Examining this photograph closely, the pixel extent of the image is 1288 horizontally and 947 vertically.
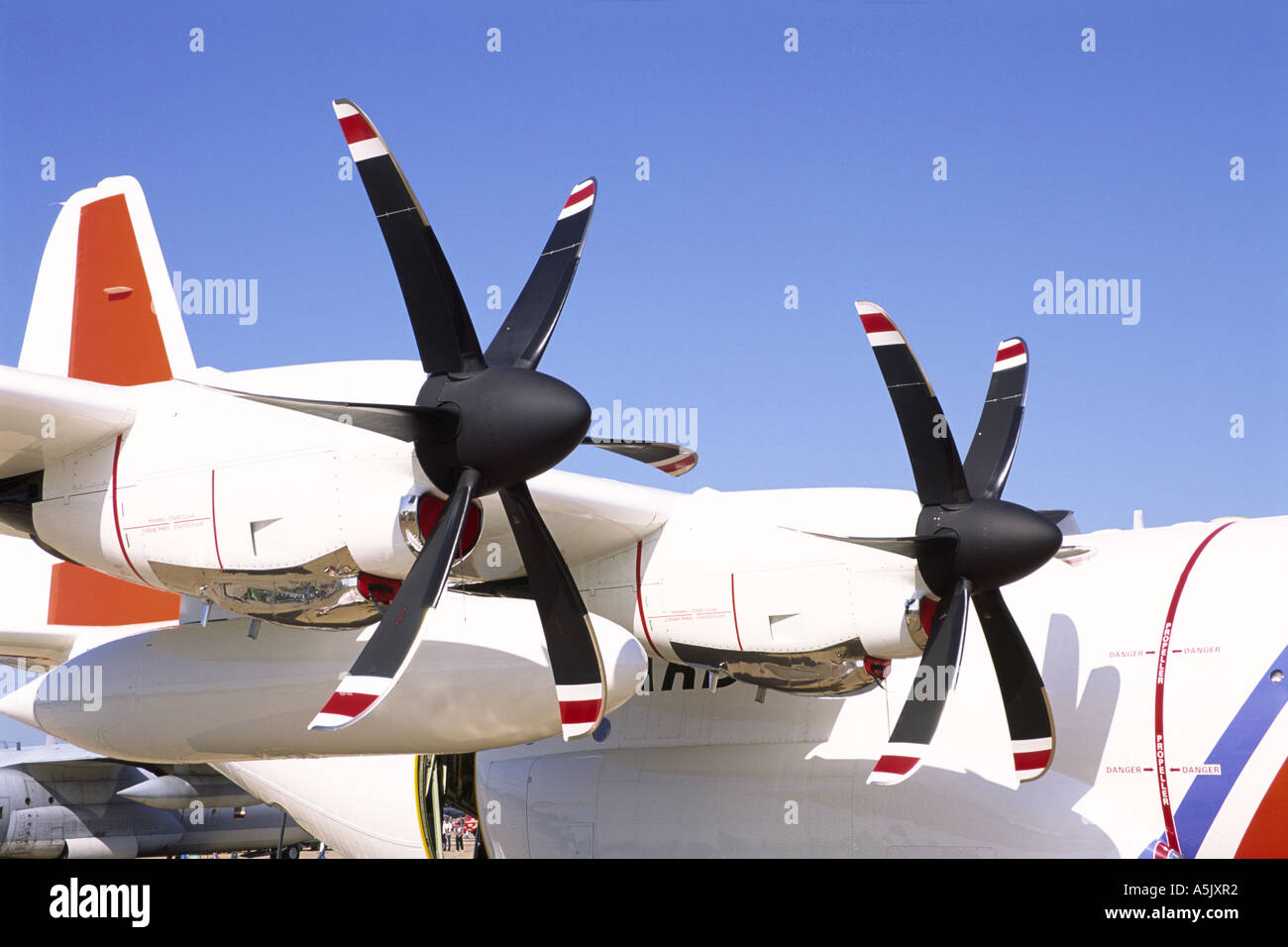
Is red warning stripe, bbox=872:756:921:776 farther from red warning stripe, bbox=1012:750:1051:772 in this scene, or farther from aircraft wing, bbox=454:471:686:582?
aircraft wing, bbox=454:471:686:582

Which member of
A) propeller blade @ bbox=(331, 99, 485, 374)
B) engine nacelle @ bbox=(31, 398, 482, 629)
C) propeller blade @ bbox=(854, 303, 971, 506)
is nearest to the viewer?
propeller blade @ bbox=(331, 99, 485, 374)

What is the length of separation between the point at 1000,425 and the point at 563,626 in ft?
12.2

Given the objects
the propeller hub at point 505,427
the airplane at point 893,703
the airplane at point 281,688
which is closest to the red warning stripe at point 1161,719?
the airplane at point 893,703

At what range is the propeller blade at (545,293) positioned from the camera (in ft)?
25.1

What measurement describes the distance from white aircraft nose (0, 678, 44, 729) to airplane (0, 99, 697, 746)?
88.9 inches

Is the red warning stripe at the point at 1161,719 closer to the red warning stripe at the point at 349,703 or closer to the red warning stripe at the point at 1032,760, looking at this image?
the red warning stripe at the point at 1032,760

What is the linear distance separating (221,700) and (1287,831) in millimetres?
7257

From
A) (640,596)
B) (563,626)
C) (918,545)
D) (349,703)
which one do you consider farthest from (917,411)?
(349,703)

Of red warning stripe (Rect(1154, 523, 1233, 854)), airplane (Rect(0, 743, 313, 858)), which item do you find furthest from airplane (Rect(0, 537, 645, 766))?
airplane (Rect(0, 743, 313, 858))

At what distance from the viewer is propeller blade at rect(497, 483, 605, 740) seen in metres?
7.68

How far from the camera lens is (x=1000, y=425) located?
30.6 feet

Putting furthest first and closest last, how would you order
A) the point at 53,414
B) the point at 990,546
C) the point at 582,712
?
the point at 990,546, the point at 582,712, the point at 53,414

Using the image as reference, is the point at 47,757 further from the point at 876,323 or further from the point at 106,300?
the point at 876,323
